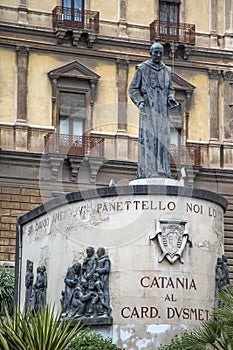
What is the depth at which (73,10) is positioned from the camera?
4525 cm

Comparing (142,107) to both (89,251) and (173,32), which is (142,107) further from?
(173,32)

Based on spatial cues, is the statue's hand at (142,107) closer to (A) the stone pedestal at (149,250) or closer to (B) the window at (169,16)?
(A) the stone pedestal at (149,250)

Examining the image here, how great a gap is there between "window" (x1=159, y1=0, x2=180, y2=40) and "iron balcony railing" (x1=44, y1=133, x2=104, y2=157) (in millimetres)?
5249

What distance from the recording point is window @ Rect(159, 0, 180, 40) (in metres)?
46.5

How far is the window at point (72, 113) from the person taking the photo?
44031mm

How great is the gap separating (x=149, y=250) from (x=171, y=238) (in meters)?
0.50

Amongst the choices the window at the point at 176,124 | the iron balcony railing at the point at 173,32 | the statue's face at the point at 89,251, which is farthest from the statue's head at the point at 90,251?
the iron balcony railing at the point at 173,32

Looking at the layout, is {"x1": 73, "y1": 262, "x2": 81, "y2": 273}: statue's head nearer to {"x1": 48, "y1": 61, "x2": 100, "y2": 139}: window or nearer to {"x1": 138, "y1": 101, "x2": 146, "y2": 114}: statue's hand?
{"x1": 138, "y1": 101, "x2": 146, "y2": 114}: statue's hand

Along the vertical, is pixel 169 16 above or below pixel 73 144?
above

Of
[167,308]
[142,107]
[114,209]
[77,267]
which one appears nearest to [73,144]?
[142,107]

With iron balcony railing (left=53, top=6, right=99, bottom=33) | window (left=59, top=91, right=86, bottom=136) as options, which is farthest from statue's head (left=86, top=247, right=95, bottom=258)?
iron balcony railing (left=53, top=6, right=99, bottom=33)

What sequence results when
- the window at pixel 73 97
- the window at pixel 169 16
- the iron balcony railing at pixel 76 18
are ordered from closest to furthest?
the window at pixel 73 97
the iron balcony railing at pixel 76 18
the window at pixel 169 16

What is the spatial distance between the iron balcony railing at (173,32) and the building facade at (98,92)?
0.04 meters

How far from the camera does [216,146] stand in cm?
4600
